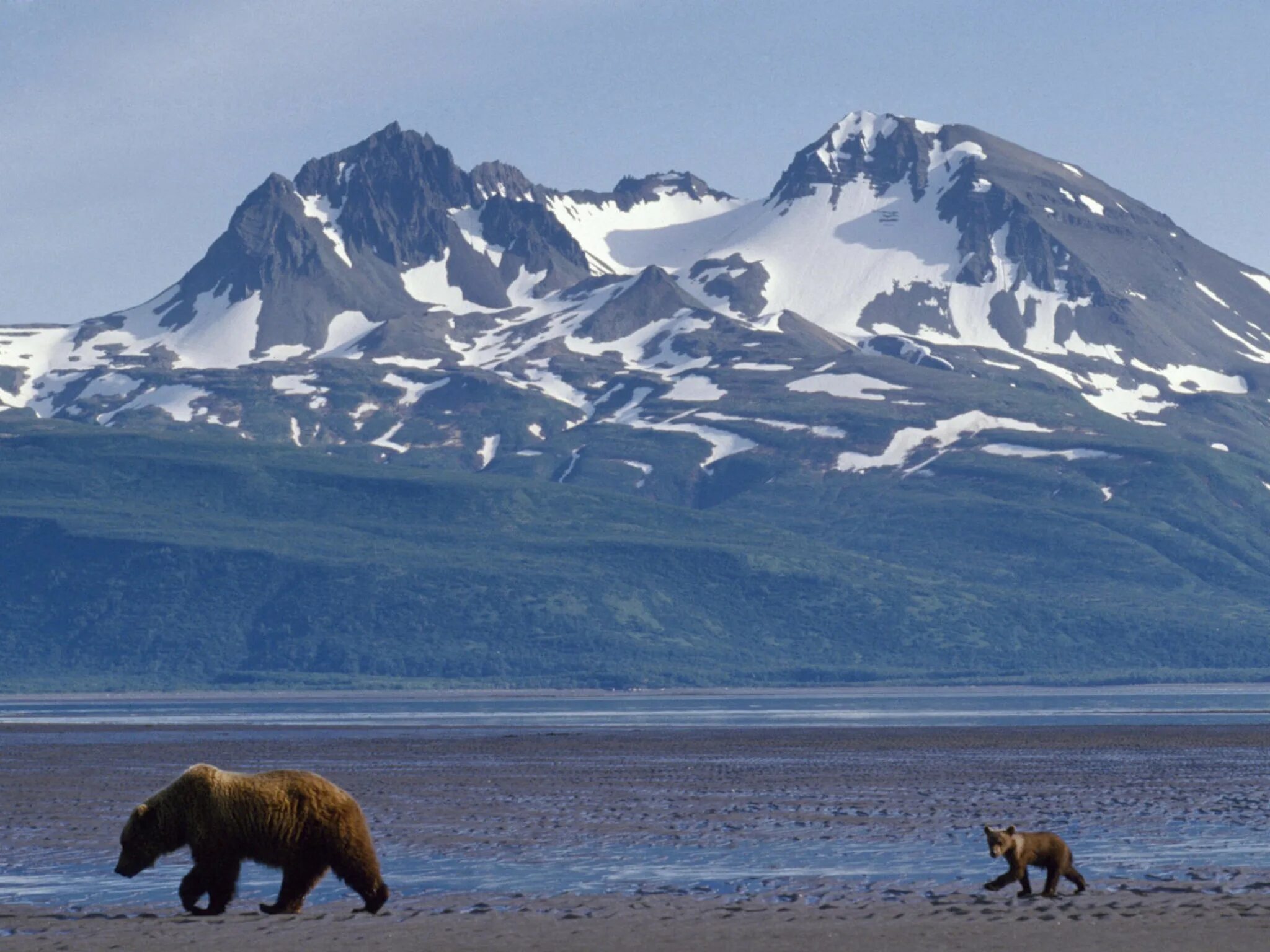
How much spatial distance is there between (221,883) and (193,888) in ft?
1.65

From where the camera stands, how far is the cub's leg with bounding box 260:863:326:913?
81.6 ft

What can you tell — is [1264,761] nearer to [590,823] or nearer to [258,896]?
[590,823]

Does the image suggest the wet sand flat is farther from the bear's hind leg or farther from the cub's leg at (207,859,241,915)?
the bear's hind leg

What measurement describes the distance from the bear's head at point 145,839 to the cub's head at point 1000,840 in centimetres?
1021

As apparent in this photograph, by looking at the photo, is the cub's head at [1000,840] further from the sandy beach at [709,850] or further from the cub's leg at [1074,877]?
the cub's leg at [1074,877]

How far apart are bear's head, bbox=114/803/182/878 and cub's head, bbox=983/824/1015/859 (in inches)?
402

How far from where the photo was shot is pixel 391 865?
114 ft

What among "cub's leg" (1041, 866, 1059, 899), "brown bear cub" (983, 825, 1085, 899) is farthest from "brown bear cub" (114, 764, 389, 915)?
"cub's leg" (1041, 866, 1059, 899)

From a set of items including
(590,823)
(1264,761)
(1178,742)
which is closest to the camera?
(590,823)

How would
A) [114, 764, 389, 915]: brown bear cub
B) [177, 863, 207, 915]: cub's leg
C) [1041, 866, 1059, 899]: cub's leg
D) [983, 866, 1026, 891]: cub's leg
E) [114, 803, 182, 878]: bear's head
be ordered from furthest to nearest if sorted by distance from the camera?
[983, 866, 1026, 891]: cub's leg
[1041, 866, 1059, 899]: cub's leg
[177, 863, 207, 915]: cub's leg
[114, 803, 182, 878]: bear's head
[114, 764, 389, 915]: brown bear cub

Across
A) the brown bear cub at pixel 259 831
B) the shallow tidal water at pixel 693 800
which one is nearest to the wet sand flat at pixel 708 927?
the brown bear cub at pixel 259 831

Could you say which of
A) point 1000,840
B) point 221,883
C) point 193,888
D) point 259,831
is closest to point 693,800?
point 1000,840

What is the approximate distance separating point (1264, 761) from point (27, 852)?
42436mm

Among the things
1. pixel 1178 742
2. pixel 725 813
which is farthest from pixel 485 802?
pixel 1178 742
